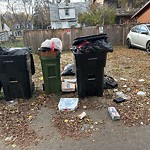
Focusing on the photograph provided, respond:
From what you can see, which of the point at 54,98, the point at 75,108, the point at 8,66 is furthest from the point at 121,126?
the point at 8,66

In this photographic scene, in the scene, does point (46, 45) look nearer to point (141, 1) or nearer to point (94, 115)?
point (94, 115)

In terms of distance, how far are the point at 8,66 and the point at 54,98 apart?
1.26 metres

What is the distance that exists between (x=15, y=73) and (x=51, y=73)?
0.83 meters

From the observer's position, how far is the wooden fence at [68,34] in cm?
Answer: 1242

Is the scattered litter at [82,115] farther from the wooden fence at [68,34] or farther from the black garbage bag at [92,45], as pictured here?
the wooden fence at [68,34]

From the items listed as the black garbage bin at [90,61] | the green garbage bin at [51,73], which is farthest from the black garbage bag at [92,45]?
the green garbage bin at [51,73]

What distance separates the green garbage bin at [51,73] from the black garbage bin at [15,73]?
1.24ft

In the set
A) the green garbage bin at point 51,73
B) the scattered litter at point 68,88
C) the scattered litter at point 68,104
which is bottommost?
the scattered litter at point 68,104

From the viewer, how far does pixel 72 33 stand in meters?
12.8

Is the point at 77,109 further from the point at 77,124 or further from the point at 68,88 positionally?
the point at 68,88

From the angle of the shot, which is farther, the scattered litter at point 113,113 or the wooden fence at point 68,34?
the wooden fence at point 68,34

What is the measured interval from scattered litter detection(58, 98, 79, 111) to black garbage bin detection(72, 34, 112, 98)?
30cm

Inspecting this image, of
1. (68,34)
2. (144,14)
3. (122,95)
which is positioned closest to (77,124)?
(122,95)

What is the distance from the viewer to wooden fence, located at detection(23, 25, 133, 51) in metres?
12.4
